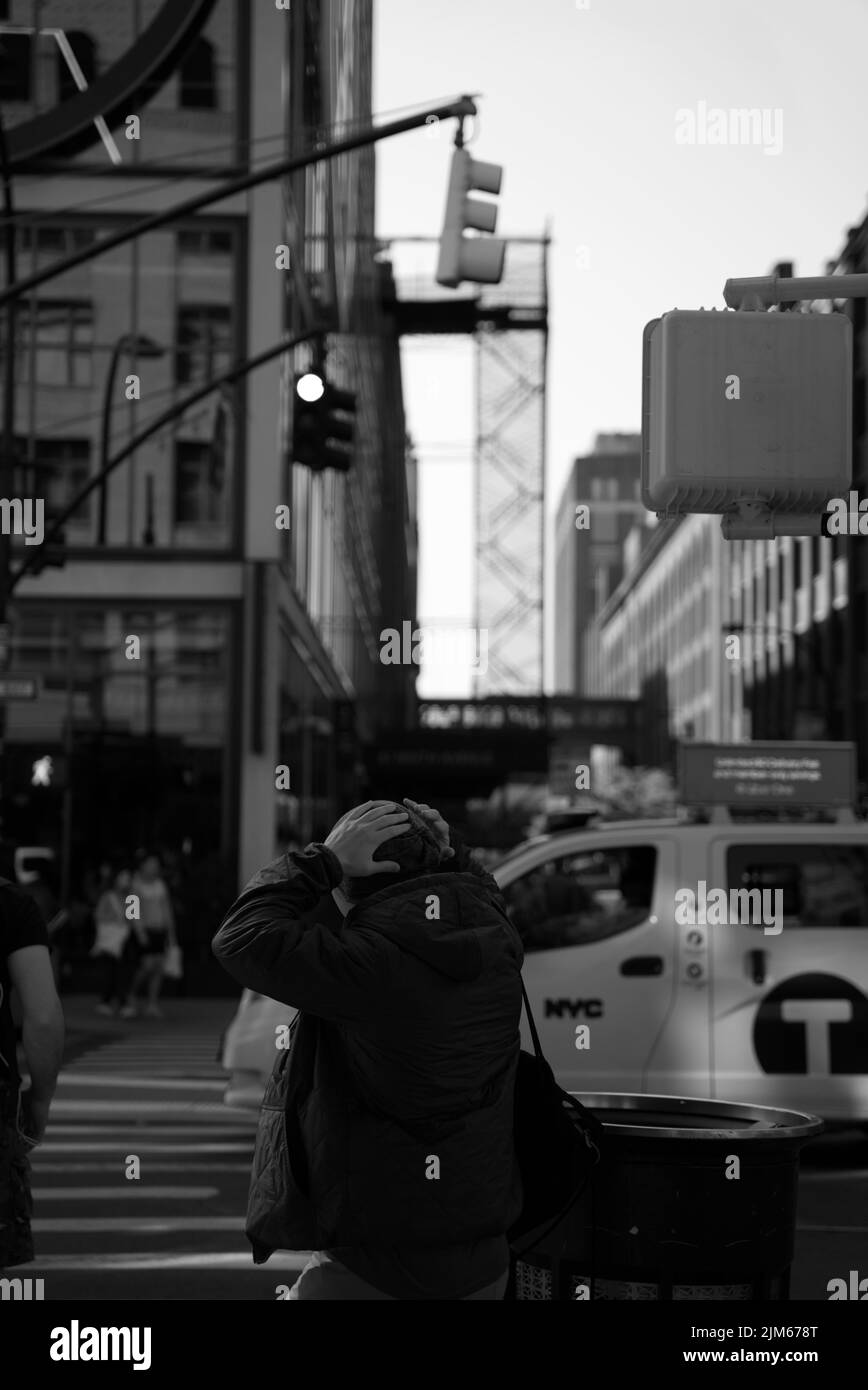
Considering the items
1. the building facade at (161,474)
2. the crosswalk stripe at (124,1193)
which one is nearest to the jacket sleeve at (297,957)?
the crosswalk stripe at (124,1193)

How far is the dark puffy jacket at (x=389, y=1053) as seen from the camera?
3.69 meters

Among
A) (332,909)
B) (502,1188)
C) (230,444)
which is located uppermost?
(230,444)

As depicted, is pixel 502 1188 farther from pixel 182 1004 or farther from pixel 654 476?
pixel 182 1004

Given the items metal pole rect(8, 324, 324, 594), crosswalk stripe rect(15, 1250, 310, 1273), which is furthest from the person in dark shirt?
metal pole rect(8, 324, 324, 594)

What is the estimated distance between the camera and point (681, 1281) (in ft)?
13.7

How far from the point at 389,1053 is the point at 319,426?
10.9 meters

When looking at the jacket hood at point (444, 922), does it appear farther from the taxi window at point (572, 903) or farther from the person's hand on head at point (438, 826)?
the taxi window at point (572, 903)

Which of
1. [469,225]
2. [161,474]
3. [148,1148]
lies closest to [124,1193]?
[148,1148]

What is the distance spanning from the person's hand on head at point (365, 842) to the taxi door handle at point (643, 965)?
242 inches

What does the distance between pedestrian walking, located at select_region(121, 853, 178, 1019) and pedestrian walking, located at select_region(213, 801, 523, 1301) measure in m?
16.2

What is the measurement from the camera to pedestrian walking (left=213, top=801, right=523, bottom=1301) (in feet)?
12.2
